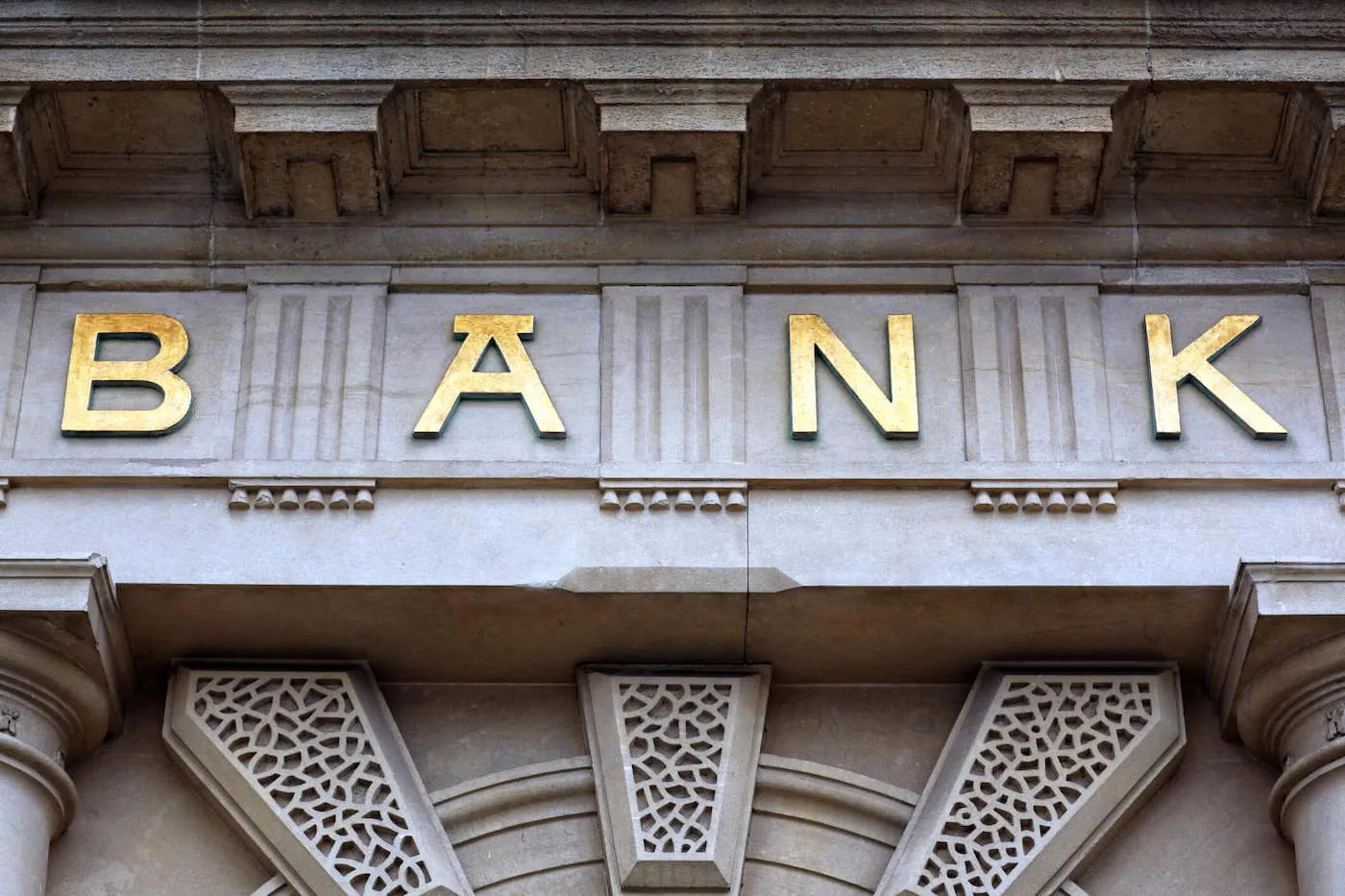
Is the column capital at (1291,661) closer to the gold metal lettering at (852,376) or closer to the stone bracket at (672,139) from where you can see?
the gold metal lettering at (852,376)

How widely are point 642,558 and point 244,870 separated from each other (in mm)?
1837

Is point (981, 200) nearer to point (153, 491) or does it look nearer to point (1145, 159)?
point (1145, 159)

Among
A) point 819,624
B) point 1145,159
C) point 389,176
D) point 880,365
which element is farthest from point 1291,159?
point 389,176

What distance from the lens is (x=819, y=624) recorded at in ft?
29.1

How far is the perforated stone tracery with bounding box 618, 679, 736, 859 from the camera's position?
8.55 meters

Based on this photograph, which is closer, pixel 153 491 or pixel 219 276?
pixel 153 491

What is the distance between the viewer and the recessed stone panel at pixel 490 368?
904 cm

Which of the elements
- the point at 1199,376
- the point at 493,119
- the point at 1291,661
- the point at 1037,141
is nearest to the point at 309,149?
the point at 493,119

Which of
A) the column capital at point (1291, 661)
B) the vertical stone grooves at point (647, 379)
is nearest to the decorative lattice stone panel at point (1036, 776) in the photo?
the column capital at point (1291, 661)

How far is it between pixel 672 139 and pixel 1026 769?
2743mm

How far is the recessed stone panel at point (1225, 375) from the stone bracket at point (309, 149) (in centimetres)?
294

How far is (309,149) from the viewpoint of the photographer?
9297 mm

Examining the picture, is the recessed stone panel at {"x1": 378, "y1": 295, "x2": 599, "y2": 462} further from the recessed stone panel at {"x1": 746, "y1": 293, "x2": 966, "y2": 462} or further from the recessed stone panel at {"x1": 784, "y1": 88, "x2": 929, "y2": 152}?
the recessed stone panel at {"x1": 784, "y1": 88, "x2": 929, "y2": 152}

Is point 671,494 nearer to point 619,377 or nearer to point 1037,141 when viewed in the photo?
point 619,377
